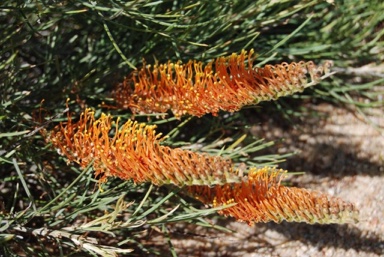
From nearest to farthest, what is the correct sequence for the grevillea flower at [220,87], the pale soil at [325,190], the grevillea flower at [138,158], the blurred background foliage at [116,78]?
1. the grevillea flower at [138,158]
2. the grevillea flower at [220,87]
3. the blurred background foliage at [116,78]
4. the pale soil at [325,190]

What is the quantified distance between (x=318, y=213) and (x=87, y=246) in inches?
15.4

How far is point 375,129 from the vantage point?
2.00 metres

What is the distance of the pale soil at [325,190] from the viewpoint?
1772mm

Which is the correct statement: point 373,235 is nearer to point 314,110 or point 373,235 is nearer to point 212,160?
point 314,110

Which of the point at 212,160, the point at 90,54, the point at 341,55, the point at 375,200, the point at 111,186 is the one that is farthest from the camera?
the point at 341,55

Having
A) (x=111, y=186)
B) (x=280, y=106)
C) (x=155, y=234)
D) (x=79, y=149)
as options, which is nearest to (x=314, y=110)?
(x=280, y=106)

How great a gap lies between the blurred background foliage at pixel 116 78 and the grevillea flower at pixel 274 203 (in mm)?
55

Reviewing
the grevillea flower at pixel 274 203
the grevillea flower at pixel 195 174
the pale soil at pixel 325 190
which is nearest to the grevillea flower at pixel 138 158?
the grevillea flower at pixel 195 174

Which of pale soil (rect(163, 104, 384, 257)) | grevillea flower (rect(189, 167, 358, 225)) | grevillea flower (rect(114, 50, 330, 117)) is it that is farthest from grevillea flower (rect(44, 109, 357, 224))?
pale soil (rect(163, 104, 384, 257))

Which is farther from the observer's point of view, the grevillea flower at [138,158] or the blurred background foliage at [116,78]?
the blurred background foliage at [116,78]

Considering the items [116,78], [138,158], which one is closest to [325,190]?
[116,78]

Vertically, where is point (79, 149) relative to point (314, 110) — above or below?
above

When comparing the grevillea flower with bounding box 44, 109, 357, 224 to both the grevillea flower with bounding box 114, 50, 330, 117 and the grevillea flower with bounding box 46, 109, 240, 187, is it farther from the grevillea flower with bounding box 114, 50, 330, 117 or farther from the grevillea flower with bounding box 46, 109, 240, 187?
the grevillea flower with bounding box 114, 50, 330, 117

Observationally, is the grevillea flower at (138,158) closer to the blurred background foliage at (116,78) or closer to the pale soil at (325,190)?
the blurred background foliage at (116,78)
